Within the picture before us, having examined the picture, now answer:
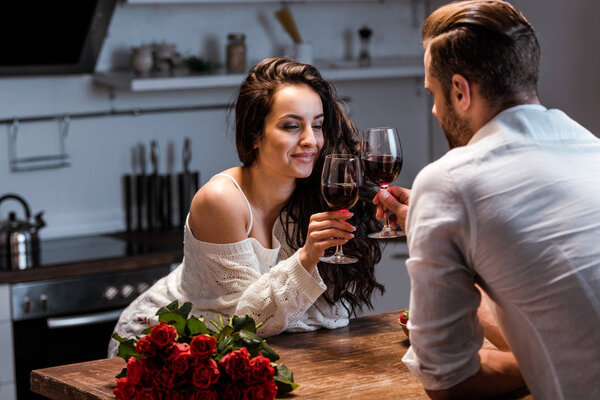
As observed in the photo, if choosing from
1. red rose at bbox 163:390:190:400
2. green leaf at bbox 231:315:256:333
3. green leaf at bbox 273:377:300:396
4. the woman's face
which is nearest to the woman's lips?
the woman's face

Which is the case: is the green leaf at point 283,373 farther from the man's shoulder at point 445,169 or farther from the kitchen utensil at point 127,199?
the kitchen utensil at point 127,199

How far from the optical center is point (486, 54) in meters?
1.36

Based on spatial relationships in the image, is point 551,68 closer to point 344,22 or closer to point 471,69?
point 344,22

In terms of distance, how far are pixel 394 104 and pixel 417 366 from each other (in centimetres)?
322

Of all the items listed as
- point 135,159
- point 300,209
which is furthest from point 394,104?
point 300,209

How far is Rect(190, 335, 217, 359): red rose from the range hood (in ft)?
7.55

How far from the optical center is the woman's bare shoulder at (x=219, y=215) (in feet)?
7.36

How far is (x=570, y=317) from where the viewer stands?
1312mm

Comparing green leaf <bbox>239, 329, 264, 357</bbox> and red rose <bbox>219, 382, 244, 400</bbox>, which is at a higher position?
green leaf <bbox>239, 329, 264, 357</bbox>

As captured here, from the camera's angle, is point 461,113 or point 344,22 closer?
point 461,113

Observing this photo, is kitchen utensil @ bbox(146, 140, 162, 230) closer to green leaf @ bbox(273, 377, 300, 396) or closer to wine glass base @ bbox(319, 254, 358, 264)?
wine glass base @ bbox(319, 254, 358, 264)

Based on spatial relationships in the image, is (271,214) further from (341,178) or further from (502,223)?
(502,223)

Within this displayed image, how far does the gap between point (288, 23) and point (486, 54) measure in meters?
2.74

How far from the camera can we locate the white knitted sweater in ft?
6.65
